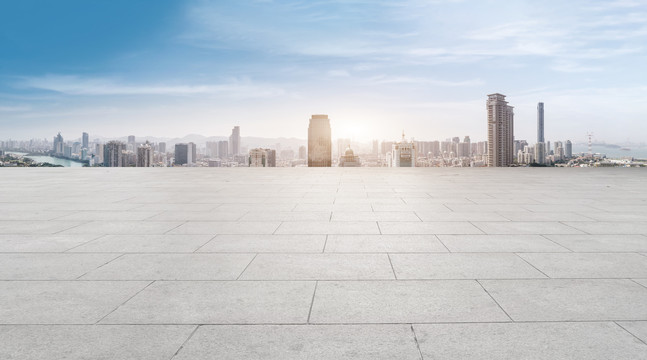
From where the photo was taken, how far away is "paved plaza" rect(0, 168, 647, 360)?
3770 mm

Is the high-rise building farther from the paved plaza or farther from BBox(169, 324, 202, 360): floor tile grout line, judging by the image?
BBox(169, 324, 202, 360): floor tile grout line

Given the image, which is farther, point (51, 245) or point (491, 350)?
point (51, 245)

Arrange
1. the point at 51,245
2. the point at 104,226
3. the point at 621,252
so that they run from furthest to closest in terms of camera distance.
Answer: the point at 104,226 < the point at 51,245 < the point at 621,252

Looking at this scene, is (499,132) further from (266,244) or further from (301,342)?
(301,342)

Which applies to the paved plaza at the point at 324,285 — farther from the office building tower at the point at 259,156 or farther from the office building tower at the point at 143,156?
the office building tower at the point at 259,156

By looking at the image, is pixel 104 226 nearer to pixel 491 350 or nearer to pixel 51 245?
pixel 51 245

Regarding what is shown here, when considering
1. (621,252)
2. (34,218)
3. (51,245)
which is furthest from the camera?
(34,218)

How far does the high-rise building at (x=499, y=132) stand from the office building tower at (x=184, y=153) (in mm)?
105007

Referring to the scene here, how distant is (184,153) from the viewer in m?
150

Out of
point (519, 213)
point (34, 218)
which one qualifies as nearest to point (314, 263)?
point (519, 213)

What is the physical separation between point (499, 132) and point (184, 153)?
114484 millimetres

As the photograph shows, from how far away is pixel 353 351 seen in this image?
3609 millimetres

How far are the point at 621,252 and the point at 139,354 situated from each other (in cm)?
739

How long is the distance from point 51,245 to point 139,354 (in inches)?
205
